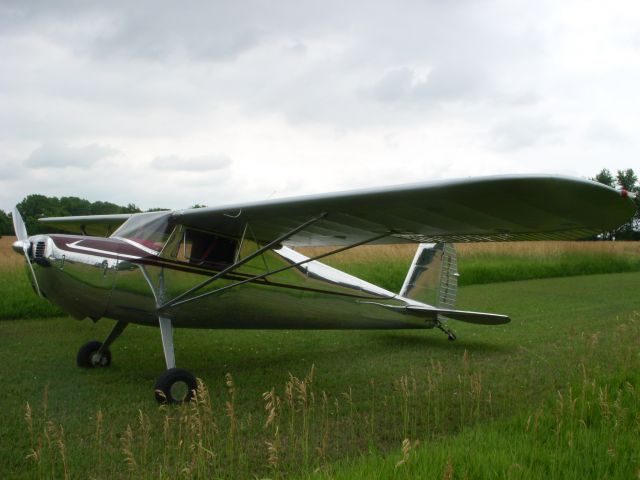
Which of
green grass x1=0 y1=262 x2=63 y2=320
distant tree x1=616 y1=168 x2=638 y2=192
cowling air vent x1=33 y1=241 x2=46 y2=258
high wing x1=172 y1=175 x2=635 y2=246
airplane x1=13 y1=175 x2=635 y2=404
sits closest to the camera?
high wing x1=172 y1=175 x2=635 y2=246

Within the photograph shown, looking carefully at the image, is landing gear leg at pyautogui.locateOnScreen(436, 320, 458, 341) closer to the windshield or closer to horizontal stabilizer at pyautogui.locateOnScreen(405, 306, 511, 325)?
horizontal stabilizer at pyautogui.locateOnScreen(405, 306, 511, 325)

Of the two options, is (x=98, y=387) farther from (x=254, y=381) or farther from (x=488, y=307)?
(x=488, y=307)

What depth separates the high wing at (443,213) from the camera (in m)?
3.91

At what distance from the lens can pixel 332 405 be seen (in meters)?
4.90

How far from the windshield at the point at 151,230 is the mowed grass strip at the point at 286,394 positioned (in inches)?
58.4

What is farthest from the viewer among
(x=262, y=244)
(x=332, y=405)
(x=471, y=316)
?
(x=471, y=316)

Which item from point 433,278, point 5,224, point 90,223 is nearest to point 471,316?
point 433,278

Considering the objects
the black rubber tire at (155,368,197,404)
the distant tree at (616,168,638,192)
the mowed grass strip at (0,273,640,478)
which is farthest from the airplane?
the distant tree at (616,168,638,192)

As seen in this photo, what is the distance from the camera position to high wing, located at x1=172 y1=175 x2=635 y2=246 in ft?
12.8

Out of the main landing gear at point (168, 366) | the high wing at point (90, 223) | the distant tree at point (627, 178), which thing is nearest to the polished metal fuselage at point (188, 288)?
the main landing gear at point (168, 366)

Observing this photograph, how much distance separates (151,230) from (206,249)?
63 cm

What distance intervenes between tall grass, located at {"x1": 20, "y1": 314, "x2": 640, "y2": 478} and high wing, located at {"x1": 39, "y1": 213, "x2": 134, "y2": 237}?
459cm

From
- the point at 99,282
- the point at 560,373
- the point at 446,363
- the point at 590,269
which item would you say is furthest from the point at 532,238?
the point at 590,269

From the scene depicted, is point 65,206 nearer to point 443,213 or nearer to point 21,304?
point 21,304
